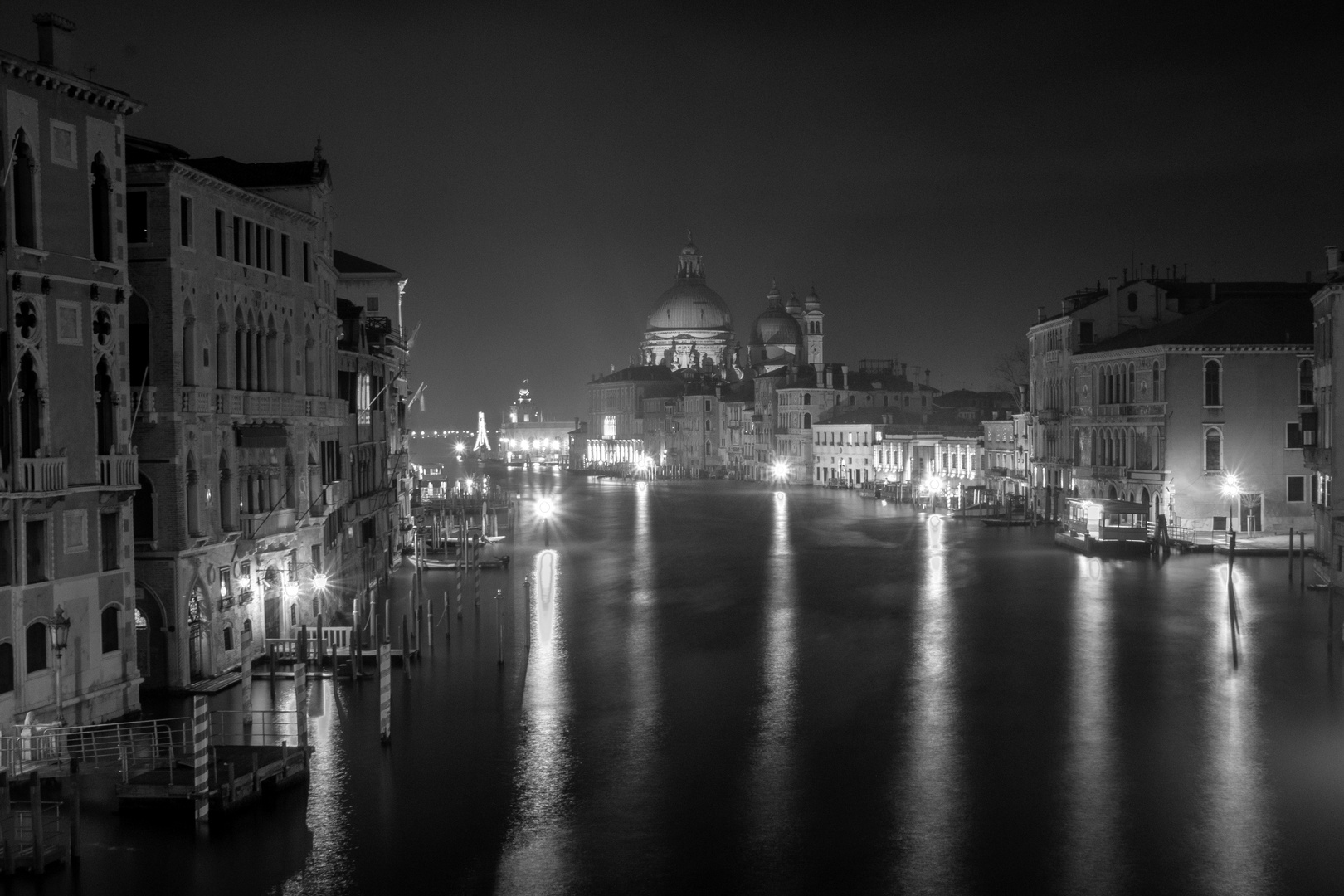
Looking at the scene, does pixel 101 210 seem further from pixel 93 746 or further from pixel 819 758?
pixel 819 758

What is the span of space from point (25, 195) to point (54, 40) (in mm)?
2235

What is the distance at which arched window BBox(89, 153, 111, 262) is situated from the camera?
64.1 ft

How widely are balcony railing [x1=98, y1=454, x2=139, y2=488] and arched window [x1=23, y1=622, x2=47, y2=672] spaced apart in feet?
7.12

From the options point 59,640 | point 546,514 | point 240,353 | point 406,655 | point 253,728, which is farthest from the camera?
point 546,514

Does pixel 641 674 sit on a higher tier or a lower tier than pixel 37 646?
lower

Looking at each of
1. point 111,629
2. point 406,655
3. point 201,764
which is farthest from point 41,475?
point 406,655

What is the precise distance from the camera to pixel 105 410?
1962cm

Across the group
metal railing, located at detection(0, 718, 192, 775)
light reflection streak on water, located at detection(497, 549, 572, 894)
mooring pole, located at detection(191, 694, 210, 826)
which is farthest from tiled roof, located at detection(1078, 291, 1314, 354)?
mooring pole, located at detection(191, 694, 210, 826)

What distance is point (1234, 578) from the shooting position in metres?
36.1

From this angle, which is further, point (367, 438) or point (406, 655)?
point (367, 438)

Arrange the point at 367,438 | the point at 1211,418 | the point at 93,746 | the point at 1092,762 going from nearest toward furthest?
1. the point at 93,746
2. the point at 1092,762
3. the point at 367,438
4. the point at 1211,418

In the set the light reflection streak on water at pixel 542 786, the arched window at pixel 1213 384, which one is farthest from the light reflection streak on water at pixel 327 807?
the arched window at pixel 1213 384

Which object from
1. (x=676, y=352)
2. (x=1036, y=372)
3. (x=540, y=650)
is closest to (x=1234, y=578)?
(x=540, y=650)

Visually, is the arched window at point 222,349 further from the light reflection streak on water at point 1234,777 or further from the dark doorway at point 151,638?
the light reflection streak on water at point 1234,777
